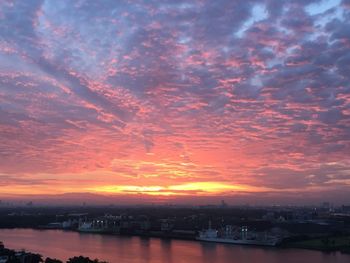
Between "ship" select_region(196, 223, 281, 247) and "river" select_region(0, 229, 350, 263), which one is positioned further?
"ship" select_region(196, 223, 281, 247)

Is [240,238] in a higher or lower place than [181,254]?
higher

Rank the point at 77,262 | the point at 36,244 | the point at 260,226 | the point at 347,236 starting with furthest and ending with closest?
1. the point at 260,226
2. the point at 347,236
3. the point at 36,244
4. the point at 77,262

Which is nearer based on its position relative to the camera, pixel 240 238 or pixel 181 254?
pixel 181 254

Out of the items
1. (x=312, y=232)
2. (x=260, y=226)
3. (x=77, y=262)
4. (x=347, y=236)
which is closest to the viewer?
(x=77, y=262)

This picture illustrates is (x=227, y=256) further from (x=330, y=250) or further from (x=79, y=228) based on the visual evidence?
(x=79, y=228)

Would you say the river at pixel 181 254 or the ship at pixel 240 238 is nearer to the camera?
the river at pixel 181 254

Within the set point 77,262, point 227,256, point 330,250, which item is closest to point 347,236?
point 330,250

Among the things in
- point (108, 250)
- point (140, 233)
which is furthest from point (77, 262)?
point (140, 233)

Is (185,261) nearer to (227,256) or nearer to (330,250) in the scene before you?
(227,256)

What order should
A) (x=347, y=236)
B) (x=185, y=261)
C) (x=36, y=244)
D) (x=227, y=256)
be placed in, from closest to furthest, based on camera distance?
(x=185, y=261) → (x=227, y=256) → (x=36, y=244) → (x=347, y=236)

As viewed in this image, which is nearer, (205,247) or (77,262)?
(77,262)
